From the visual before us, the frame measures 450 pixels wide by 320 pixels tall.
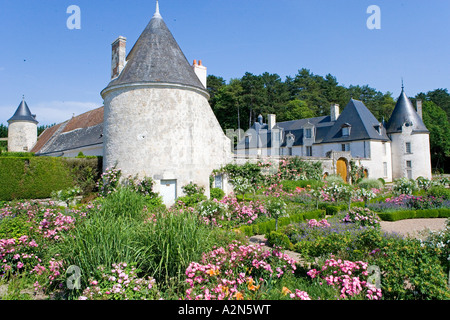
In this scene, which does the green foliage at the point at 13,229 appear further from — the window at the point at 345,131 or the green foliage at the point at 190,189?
the window at the point at 345,131

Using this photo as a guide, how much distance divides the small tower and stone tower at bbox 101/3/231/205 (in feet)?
108

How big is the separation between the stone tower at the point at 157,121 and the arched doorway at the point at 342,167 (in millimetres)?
14401

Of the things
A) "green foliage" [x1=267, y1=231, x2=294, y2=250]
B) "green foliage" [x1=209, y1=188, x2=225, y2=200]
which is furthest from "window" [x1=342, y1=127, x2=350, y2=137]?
"green foliage" [x1=267, y1=231, x2=294, y2=250]

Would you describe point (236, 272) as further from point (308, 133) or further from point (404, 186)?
point (308, 133)

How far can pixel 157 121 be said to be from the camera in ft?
38.2

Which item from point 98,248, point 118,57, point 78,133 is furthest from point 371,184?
point 78,133

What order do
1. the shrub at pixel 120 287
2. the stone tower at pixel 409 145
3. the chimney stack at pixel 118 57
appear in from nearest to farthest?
1. the shrub at pixel 120 287
2. the chimney stack at pixel 118 57
3. the stone tower at pixel 409 145

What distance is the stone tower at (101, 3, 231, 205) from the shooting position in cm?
1163

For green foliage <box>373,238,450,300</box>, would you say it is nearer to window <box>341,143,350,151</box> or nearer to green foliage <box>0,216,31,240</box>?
green foliage <box>0,216,31,240</box>

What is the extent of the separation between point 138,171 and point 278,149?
22502mm

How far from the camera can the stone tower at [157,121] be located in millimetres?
11633

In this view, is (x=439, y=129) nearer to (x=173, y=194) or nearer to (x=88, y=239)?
(x=173, y=194)

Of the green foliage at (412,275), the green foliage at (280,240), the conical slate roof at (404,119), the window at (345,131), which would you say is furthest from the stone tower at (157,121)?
the conical slate roof at (404,119)

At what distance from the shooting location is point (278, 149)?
104 ft
